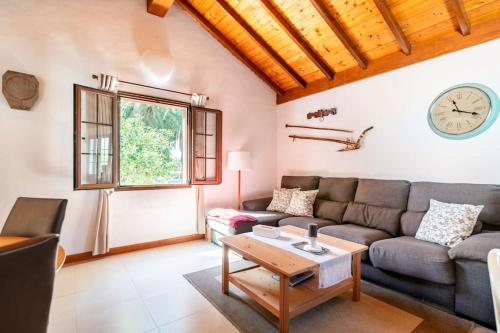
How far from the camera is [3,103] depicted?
2.61 m

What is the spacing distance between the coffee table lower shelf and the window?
199 cm

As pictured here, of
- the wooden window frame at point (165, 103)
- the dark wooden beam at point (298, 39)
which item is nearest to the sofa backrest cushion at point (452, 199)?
the dark wooden beam at point (298, 39)

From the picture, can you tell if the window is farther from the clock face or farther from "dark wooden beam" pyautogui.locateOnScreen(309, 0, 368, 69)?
the clock face

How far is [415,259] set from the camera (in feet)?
6.78

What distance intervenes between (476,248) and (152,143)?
12.3 feet

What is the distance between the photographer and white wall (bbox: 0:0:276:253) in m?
2.69

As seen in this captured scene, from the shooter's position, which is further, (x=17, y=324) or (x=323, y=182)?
(x=323, y=182)

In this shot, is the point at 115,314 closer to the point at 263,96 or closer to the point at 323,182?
the point at 323,182

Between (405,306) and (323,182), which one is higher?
(323,182)

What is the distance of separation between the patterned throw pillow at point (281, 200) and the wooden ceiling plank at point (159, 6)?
3.09m

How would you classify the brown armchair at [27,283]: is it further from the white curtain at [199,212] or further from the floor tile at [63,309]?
the white curtain at [199,212]

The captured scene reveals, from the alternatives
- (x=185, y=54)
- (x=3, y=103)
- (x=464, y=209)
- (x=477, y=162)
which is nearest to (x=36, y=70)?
(x=3, y=103)

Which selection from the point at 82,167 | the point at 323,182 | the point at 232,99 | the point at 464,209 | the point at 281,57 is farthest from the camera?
the point at 232,99

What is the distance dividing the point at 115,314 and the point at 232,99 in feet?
11.2
